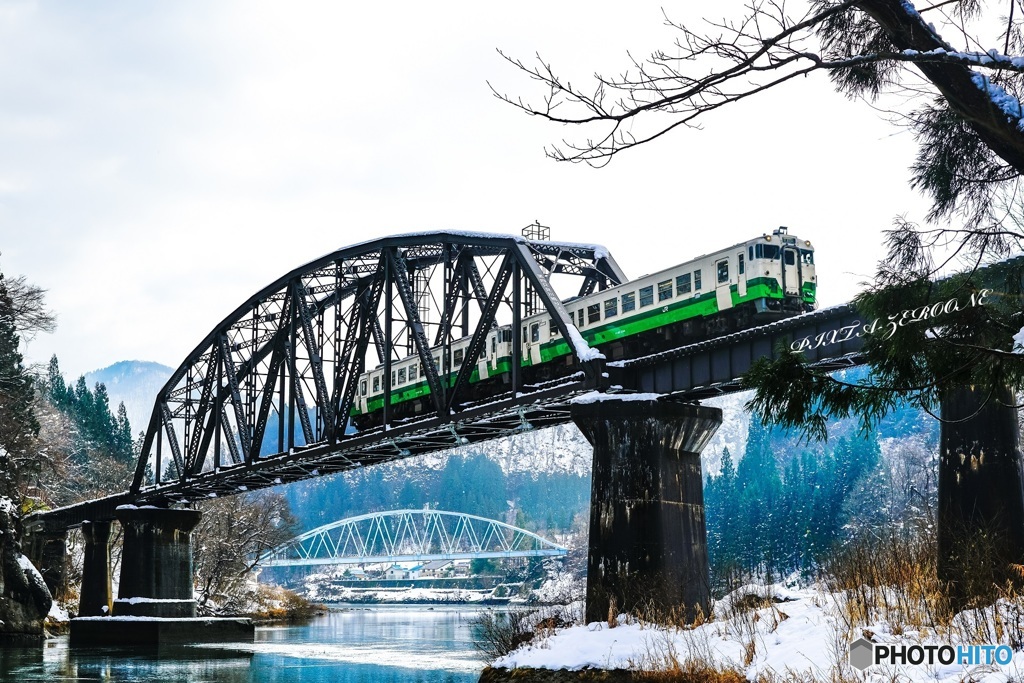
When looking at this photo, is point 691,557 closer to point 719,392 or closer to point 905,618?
point 719,392

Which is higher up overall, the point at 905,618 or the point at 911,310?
the point at 911,310

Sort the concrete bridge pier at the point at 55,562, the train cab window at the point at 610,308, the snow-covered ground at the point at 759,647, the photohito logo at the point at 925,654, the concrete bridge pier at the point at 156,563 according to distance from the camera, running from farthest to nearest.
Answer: the concrete bridge pier at the point at 55,562, the concrete bridge pier at the point at 156,563, the train cab window at the point at 610,308, the snow-covered ground at the point at 759,647, the photohito logo at the point at 925,654

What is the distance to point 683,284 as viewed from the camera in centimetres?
3459

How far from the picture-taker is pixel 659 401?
1248 inches

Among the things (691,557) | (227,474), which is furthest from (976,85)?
(227,474)

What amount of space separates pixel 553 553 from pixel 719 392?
148912 millimetres

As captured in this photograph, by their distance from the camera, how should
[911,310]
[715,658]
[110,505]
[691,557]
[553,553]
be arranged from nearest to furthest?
[911,310]
[715,658]
[691,557]
[110,505]
[553,553]

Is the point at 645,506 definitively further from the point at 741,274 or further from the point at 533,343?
the point at 533,343

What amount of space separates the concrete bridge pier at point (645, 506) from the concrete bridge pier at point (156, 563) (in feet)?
136

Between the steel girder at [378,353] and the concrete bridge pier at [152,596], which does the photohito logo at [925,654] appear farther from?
the concrete bridge pier at [152,596]

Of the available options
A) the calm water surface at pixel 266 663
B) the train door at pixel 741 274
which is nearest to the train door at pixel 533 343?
the train door at pixel 741 274

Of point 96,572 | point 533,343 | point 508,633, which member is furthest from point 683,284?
point 96,572

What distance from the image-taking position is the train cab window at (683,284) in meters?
34.4

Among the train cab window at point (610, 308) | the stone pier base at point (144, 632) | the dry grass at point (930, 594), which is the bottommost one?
the stone pier base at point (144, 632)
